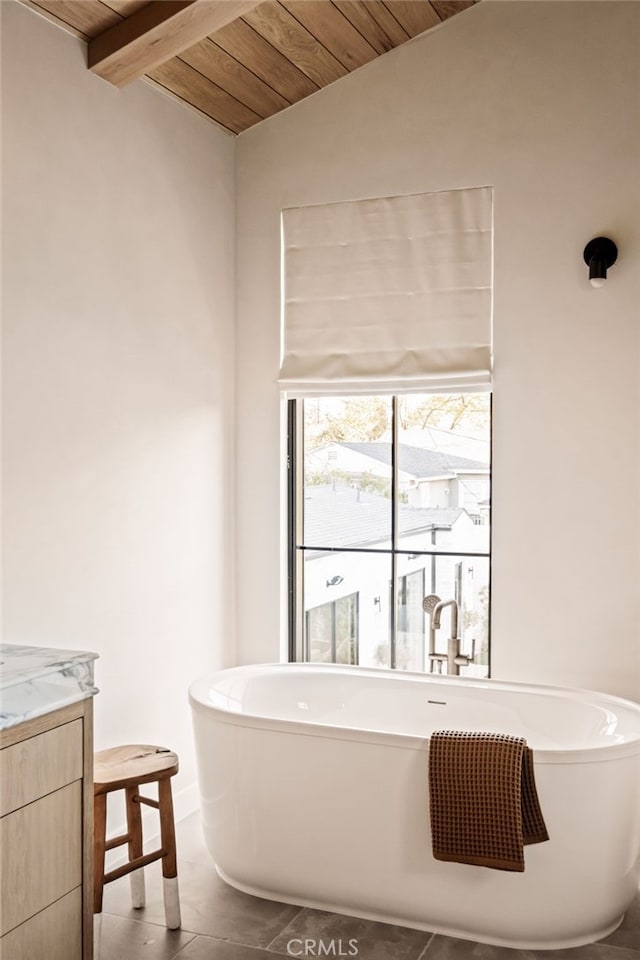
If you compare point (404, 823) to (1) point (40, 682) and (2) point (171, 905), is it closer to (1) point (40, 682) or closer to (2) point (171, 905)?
(2) point (171, 905)

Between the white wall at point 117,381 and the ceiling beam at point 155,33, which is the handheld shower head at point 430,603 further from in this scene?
the ceiling beam at point 155,33

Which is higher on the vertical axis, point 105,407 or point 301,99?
point 301,99

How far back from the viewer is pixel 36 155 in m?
2.74

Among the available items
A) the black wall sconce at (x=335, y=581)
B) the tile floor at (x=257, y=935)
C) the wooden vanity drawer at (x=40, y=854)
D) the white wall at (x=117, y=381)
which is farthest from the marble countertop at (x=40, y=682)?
the black wall sconce at (x=335, y=581)

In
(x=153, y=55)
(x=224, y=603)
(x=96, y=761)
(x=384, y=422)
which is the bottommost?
(x=96, y=761)

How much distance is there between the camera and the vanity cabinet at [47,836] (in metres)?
1.87

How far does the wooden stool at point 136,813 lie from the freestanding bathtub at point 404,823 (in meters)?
0.24

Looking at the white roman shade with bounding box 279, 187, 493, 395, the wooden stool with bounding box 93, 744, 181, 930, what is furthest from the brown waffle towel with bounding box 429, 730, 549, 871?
the white roman shade with bounding box 279, 187, 493, 395

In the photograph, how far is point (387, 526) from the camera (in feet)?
12.3

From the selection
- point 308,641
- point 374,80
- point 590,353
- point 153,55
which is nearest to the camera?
point 153,55

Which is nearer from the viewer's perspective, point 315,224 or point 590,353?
point 590,353

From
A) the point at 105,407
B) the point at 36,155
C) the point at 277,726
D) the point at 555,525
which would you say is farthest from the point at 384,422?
the point at 36,155

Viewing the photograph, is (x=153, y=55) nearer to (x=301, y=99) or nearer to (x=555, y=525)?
(x=301, y=99)

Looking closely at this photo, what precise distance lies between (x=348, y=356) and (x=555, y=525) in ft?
3.69
